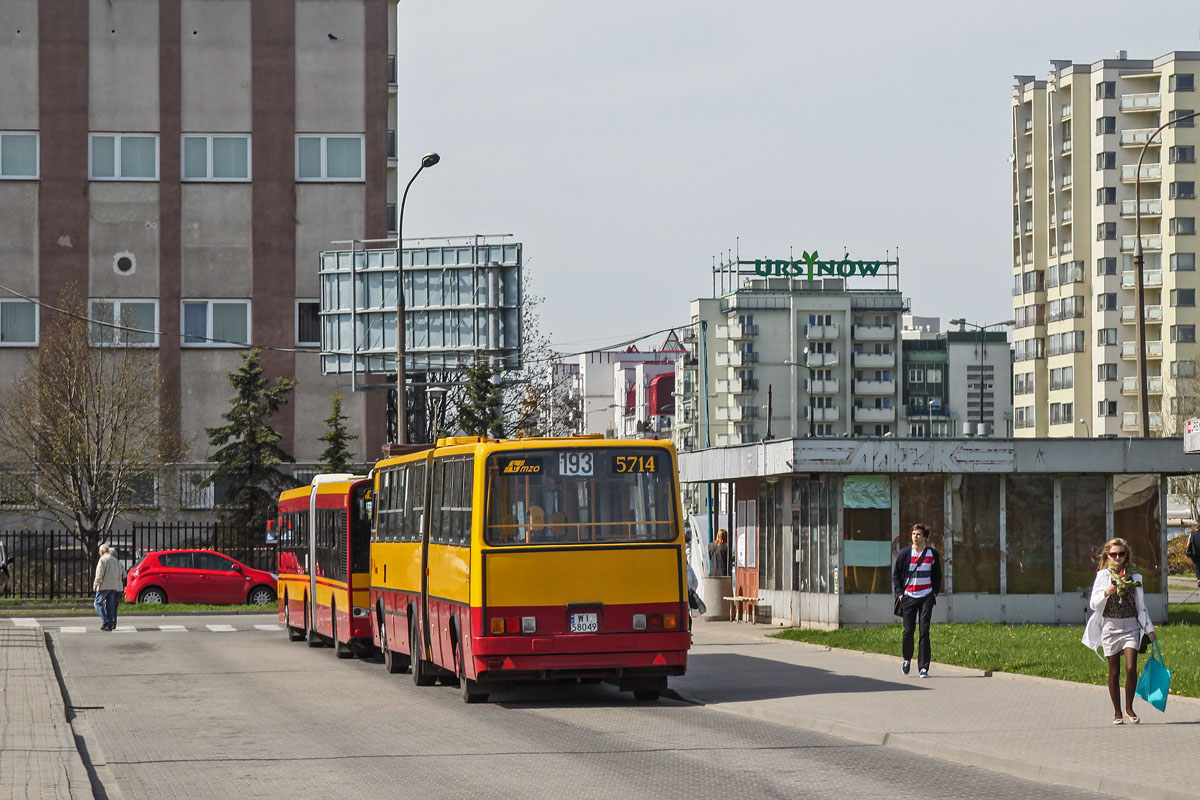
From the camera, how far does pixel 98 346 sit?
166 feet

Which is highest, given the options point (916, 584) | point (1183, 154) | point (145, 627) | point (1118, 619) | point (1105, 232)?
point (1183, 154)

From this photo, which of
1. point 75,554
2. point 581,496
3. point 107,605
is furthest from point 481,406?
point 581,496

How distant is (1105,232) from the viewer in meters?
114

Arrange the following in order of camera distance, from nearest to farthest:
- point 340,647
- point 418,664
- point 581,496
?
point 581,496
point 418,664
point 340,647

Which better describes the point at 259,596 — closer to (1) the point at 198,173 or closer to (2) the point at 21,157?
(1) the point at 198,173

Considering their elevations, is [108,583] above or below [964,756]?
below

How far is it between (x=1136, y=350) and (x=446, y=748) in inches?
4149

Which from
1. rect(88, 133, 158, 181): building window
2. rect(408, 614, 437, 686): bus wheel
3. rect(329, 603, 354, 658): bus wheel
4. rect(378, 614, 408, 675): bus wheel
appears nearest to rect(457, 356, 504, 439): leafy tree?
rect(88, 133, 158, 181): building window

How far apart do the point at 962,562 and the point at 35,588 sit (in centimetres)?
2897

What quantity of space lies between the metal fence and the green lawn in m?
25.6

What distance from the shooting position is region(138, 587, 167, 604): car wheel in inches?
1727

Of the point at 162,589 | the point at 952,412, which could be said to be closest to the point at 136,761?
the point at 162,589

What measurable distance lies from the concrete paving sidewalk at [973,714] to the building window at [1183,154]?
94058mm

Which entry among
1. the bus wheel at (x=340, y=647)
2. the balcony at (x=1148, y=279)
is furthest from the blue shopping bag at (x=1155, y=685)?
the balcony at (x=1148, y=279)
